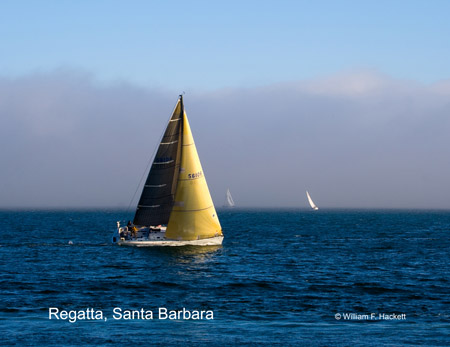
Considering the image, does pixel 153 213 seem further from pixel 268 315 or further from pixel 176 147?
pixel 268 315

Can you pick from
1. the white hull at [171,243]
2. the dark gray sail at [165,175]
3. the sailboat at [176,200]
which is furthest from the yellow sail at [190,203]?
the dark gray sail at [165,175]

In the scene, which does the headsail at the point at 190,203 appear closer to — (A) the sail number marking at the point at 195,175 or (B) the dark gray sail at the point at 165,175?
(A) the sail number marking at the point at 195,175

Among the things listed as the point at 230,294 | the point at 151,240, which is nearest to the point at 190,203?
the point at 151,240

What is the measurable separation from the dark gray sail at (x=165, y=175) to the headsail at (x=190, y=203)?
3.65 feet

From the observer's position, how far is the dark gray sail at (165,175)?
218ft

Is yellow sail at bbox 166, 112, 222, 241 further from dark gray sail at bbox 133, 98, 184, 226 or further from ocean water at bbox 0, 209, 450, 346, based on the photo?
ocean water at bbox 0, 209, 450, 346

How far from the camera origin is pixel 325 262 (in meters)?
58.4

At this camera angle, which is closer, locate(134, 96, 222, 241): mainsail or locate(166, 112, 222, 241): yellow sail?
locate(166, 112, 222, 241): yellow sail

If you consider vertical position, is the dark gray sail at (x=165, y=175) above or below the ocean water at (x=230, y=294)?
above

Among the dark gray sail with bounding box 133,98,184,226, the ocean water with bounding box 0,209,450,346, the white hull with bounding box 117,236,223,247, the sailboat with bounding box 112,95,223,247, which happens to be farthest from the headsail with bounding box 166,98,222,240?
the ocean water with bounding box 0,209,450,346

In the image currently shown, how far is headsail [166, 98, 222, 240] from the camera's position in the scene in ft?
211

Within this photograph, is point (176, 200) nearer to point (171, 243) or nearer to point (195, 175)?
point (195, 175)

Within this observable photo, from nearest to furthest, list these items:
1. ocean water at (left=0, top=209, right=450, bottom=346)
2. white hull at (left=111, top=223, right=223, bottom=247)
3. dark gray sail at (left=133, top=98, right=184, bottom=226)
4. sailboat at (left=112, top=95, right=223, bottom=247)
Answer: ocean water at (left=0, top=209, right=450, bottom=346), sailboat at (left=112, top=95, right=223, bottom=247), white hull at (left=111, top=223, right=223, bottom=247), dark gray sail at (left=133, top=98, right=184, bottom=226)

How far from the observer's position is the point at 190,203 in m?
64.4
